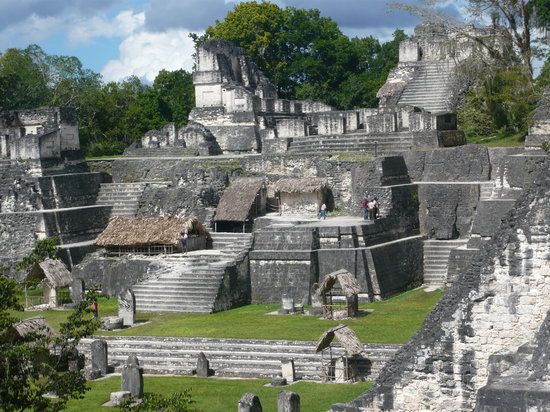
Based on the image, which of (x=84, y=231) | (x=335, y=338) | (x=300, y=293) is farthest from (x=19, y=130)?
(x=335, y=338)

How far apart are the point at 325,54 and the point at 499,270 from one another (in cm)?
3660

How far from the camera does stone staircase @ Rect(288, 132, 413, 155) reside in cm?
2855

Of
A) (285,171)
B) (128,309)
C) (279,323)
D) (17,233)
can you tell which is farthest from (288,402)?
(17,233)

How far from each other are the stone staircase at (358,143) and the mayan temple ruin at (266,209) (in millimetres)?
54

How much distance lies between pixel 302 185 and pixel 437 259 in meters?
3.98

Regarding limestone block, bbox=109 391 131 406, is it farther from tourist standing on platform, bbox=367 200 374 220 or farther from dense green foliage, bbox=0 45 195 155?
dense green foliage, bbox=0 45 195 155

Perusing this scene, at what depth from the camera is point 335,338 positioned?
19.0 meters

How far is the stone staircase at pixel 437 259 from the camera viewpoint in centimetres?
2603

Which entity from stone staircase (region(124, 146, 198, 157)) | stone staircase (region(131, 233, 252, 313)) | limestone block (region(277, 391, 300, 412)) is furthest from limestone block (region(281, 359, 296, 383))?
stone staircase (region(124, 146, 198, 157))

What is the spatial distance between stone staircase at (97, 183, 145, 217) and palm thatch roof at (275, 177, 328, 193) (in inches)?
174

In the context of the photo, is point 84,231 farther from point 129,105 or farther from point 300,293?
point 129,105

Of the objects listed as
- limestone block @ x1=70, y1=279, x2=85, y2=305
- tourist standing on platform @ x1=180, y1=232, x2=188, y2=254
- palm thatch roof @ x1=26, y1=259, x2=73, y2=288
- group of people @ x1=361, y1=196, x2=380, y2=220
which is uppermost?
group of people @ x1=361, y1=196, x2=380, y2=220

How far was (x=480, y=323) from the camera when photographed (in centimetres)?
1230

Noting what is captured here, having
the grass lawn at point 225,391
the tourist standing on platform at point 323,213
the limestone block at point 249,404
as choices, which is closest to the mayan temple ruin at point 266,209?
the tourist standing on platform at point 323,213
